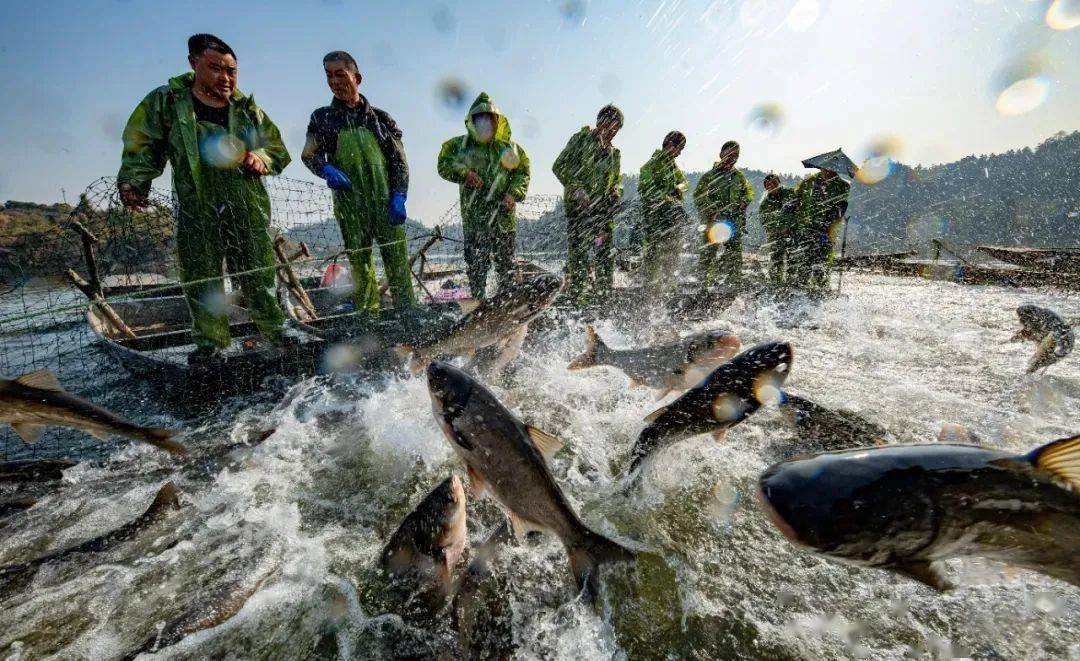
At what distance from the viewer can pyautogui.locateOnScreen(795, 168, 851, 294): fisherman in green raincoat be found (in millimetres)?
11234

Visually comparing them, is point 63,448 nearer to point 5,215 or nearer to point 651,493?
point 651,493

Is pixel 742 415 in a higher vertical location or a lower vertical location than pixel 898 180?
lower

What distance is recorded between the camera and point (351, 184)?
5941mm

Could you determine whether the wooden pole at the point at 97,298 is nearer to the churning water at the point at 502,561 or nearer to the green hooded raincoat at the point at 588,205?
the churning water at the point at 502,561

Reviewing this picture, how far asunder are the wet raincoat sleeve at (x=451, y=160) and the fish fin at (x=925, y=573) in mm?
7307

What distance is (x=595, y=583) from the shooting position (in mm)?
2100

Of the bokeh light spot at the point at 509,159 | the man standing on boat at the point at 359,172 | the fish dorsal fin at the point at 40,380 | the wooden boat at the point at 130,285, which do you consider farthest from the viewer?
the wooden boat at the point at 130,285

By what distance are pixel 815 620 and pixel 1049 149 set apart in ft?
425

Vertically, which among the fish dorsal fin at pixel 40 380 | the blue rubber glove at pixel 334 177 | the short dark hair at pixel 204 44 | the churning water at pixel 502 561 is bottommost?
the churning water at pixel 502 561

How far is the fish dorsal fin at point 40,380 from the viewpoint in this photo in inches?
113

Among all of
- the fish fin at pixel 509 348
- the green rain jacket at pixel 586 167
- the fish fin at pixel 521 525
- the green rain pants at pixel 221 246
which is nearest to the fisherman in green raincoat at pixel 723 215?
the green rain jacket at pixel 586 167

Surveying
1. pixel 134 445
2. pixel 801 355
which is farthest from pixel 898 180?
pixel 134 445

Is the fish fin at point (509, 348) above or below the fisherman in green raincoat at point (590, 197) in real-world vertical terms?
below

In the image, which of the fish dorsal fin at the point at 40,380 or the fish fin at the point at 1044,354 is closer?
the fish dorsal fin at the point at 40,380
